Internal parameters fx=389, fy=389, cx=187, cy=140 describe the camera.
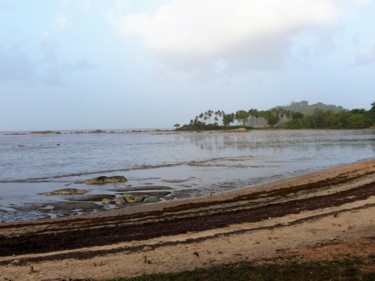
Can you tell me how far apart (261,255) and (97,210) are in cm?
1162

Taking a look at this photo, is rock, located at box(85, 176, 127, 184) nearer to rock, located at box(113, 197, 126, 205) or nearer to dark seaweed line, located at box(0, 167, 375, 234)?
rock, located at box(113, 197, 126, 205)

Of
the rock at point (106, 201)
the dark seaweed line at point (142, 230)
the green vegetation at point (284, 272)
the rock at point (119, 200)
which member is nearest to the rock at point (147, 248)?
the dark seaweed line at point (142, 230)

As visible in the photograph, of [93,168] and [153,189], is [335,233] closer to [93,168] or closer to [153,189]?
[153,189]

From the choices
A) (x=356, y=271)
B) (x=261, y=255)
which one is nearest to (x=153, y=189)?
(x=261, y=255)

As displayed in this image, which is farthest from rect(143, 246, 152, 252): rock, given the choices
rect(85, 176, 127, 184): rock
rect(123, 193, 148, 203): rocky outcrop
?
rect(85, 176, 127, 184): rock

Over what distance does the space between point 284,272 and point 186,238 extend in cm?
417

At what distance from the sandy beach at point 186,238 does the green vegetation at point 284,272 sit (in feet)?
1.84

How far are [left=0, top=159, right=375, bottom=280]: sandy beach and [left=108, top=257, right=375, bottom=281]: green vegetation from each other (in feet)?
1.84

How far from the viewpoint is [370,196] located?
1502cm

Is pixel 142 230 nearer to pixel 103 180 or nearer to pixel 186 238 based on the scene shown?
pixel 186 238

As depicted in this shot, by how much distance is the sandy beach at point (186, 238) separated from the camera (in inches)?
314

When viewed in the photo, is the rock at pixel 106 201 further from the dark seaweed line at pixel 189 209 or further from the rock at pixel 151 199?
the dark seaweed line at pixel 189 209

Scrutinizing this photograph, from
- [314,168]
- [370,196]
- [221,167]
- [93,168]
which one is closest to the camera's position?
[370,196]

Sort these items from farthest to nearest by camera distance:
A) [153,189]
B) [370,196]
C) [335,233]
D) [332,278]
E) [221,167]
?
[221,167] → [153,189] → [370,196] → [335,233] → [332,278]
